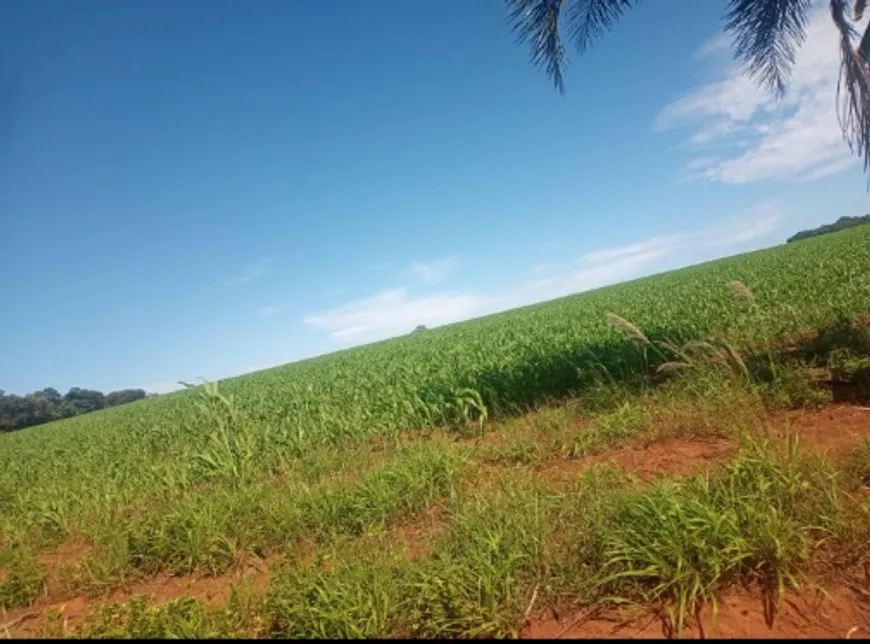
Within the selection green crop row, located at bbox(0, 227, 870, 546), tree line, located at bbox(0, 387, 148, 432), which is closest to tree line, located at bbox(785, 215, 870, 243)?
green crop row, located at bbox(0, 227, 870, 546)

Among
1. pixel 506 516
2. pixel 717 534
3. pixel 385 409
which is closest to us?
pixel 717 534

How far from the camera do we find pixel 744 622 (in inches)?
76.9

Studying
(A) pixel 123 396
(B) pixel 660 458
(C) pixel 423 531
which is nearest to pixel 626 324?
(B) pixel 660 458

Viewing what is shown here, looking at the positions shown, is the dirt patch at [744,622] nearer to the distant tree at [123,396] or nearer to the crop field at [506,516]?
the crop field at [506,516]

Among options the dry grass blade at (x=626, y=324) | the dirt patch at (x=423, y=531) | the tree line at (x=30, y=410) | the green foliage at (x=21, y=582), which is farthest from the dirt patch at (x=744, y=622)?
the tree line at (x=30, y=410)

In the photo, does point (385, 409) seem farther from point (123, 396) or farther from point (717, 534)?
point (123, 396)

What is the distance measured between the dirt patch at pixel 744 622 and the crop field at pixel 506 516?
0.01 metres

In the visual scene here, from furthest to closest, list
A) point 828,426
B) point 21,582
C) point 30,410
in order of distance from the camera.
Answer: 1. point 30,410
2. point 21,582
3. point 828,426

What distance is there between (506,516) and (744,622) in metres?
1.28

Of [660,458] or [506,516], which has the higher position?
[506,516]

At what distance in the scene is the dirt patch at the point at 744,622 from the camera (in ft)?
6.15

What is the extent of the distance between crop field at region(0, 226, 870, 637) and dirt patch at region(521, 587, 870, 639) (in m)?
0.01

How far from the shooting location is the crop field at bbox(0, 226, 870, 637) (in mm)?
2209

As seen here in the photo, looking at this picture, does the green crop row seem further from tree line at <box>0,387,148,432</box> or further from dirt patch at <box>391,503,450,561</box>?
tree line at <box>0,387,148,432</box>
